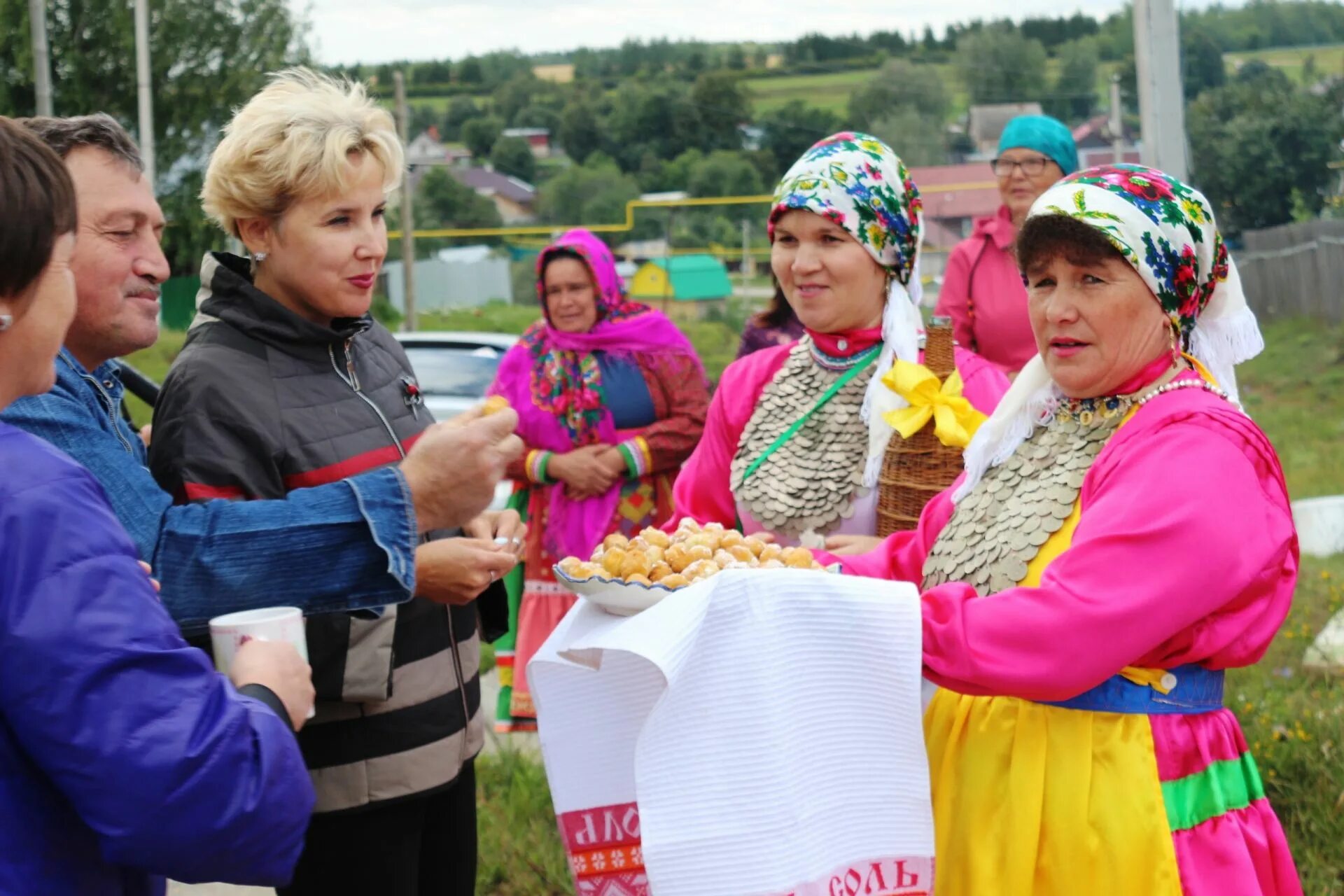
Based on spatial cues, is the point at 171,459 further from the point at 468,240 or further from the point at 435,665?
the point at 468,240

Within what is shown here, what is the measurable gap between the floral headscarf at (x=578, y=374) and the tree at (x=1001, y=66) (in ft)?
127

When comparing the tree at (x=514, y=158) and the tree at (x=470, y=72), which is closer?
the tree at (x=514, y=158)

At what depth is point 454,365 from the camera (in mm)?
10023

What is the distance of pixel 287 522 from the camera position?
2129 mm

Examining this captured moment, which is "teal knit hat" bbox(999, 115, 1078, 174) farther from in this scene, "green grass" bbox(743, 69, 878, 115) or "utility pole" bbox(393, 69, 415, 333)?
"green grass" bbox(743, 69, 878, 115)

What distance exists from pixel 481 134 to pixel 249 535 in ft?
169

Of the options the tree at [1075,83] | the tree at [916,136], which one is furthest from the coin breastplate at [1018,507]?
the tree at [1075,83]

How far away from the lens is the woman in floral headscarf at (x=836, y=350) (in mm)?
3064

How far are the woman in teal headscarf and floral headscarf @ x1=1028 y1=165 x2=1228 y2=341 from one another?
2685mm

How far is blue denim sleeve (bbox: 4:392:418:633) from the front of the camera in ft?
6.77

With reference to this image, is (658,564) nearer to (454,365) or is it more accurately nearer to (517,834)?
(517,834)

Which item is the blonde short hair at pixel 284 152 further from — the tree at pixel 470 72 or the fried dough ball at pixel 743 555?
the tree at pixel 470 72

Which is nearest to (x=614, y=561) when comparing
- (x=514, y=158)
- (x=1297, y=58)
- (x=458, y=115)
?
(x=1297, y=58)

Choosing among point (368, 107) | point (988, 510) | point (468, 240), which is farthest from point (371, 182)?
point (468, 240)
